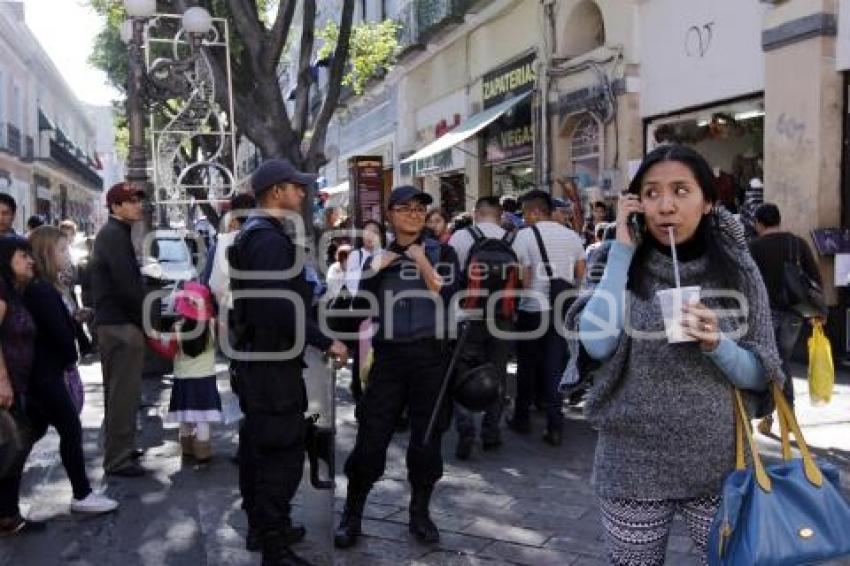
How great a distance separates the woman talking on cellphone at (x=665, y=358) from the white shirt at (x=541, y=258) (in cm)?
406

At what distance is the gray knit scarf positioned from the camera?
8.01 ft

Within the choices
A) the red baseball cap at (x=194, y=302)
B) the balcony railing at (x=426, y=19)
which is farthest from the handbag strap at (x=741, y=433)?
the balcony railing at (x=426, y=19)

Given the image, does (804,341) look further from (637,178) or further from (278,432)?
(637,178)

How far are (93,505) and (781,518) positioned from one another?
4.06 meters

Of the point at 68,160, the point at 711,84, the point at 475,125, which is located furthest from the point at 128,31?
the point at 68,160

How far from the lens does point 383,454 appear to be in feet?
14.7

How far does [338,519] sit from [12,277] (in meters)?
2.16

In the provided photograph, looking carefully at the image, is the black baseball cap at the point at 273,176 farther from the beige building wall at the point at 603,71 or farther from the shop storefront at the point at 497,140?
the shop storefront at the point at 497,140

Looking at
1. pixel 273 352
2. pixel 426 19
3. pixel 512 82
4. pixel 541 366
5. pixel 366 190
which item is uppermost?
pixel 426 19

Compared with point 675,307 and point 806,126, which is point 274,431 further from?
point 806,126

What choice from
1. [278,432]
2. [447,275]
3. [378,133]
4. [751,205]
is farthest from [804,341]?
[378,133]

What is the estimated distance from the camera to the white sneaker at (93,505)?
16.7 ft

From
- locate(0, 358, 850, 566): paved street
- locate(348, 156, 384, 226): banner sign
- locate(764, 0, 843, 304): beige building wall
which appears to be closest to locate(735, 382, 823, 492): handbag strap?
locate(0, 358, 850, 566): paved street

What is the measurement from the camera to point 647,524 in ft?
8.35
